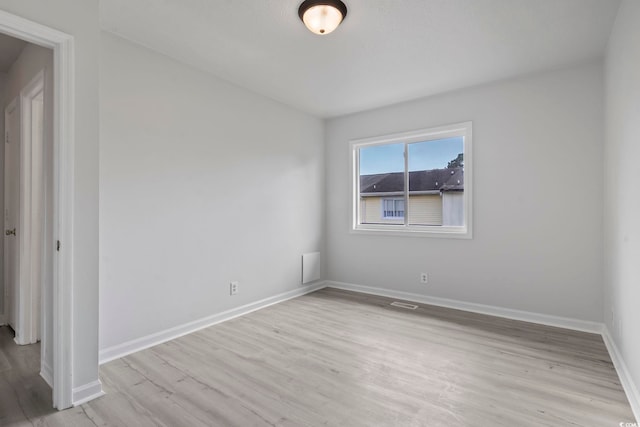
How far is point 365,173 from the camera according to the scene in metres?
4.87

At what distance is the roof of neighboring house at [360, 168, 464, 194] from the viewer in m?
4.03

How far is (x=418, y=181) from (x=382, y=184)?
54 cm

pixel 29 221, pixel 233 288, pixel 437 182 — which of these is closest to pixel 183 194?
pixel 233 288

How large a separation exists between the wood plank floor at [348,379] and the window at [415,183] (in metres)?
1.34

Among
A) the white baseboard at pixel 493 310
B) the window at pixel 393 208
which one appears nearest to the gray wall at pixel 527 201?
the white baseboard at pixel 493 310

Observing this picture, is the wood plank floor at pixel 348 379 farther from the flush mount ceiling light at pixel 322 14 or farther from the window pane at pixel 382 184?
the flush mount ceiling light at pixel 322 14

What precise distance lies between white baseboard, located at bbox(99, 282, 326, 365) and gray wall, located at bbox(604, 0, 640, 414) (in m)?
3.29

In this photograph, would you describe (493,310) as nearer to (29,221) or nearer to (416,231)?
(416,231)

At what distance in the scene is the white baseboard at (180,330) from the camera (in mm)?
2594

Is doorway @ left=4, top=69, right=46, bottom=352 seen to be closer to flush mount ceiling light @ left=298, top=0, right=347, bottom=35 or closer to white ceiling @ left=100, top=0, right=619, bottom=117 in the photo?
white ceiling @ left=100, top=0, right=619, bottom=117

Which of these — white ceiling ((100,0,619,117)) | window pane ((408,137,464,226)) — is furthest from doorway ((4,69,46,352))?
window pane ((408,137,464,226))

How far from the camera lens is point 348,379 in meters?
2.28

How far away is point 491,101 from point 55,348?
4.45 meters

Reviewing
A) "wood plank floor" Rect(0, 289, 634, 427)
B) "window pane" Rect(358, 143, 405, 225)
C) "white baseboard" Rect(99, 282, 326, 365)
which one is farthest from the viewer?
"window pane" Rect(358, 143, 405, 225)
